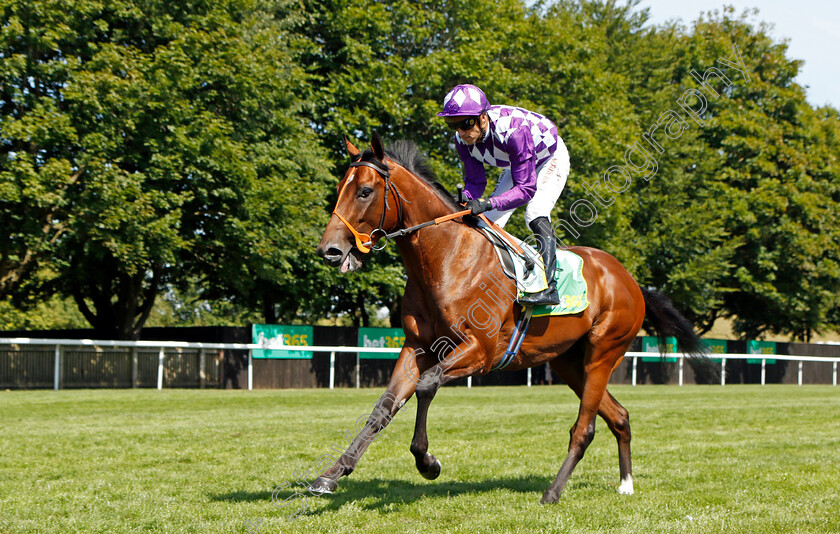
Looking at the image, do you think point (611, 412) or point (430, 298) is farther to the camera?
point (611, 412)

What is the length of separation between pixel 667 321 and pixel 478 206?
298 centimetres

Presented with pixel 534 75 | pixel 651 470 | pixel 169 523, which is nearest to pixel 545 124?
pixel 651 470

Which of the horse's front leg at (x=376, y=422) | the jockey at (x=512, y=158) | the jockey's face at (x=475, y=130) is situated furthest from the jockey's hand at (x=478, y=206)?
the horse's front leg at (x=376, y=422)

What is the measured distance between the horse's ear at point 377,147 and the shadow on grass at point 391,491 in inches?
91.5

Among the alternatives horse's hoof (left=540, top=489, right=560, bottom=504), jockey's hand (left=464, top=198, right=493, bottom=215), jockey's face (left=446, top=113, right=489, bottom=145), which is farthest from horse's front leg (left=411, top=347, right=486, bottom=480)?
jockey's face (left=446, top=113, right=489, bottom=145)

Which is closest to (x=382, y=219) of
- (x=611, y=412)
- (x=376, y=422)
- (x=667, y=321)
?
(x=376, y=422)

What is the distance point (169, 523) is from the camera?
4879 millimetres

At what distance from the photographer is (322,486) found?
4.96 metres

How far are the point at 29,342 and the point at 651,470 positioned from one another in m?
15.6

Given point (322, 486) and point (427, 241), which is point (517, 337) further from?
point (322, 486)

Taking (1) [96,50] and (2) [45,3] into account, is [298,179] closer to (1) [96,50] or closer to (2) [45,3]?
(1) [96,50]

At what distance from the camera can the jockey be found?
5.86 meters

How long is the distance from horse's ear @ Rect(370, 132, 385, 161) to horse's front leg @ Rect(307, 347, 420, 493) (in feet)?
4.39

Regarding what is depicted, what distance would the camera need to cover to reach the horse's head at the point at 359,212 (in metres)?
5.06
